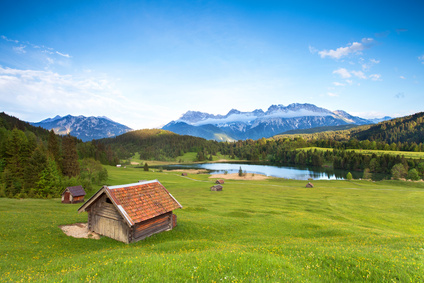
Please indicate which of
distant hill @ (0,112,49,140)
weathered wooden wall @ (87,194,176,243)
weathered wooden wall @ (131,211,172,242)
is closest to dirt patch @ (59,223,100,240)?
weathered wooden wall @ (87,194,176,243)

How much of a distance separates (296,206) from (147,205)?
3826cm

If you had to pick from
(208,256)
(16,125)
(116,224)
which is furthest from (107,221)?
(16,125)

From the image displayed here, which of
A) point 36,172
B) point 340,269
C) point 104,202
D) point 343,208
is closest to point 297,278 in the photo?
point 340,269

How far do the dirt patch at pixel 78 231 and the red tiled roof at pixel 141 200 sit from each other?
5.56m

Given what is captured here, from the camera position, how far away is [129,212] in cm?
2078

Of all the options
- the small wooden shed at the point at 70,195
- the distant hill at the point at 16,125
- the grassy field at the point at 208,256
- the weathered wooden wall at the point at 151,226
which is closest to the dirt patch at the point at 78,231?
the grassy field at the point at 208,256

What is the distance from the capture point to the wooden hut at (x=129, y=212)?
21.2 meters

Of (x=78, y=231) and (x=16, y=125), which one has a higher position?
(x=16, y=125)

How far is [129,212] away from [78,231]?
8.55 m

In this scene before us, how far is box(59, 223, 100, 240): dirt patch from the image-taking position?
22.7 m

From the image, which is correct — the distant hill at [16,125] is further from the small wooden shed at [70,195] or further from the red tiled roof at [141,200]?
the red tiled roof at [141,200]

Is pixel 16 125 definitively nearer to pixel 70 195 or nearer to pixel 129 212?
pixel 70 195

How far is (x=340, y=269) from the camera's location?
35.6ft

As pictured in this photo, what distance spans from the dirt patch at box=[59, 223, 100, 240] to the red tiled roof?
18.2 ft
